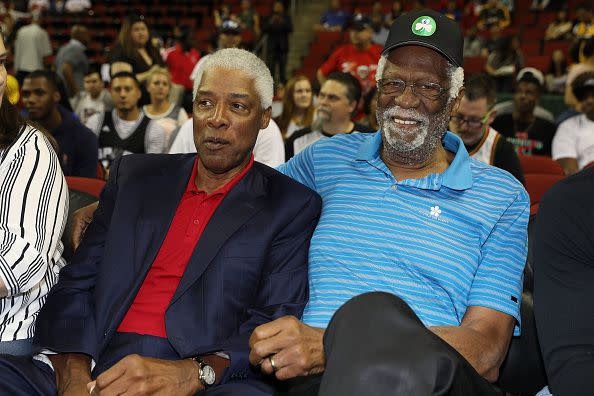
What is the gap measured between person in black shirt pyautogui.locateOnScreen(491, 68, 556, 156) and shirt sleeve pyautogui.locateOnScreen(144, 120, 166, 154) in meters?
2.52

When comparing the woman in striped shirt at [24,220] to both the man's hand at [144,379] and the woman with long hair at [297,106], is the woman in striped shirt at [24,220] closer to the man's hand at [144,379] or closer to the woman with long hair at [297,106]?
the man's hand at [144,379]

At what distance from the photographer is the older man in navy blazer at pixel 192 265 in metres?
2.15

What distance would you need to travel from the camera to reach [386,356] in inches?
54.8

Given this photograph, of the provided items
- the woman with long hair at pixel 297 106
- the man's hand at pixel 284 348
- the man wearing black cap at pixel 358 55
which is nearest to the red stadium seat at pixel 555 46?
the man wearing black cap at pixel 358 55

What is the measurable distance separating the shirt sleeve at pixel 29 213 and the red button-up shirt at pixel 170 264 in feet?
0.93

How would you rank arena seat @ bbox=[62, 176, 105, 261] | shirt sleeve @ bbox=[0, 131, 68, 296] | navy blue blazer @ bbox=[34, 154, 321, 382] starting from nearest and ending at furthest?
shirt sleeve @ bbox=[0, 131, 68, 296] → navy blue blazer @ bbox=[34, 154, 321, 382] → arena seat @ bbox=[62, 176, 105, 261]

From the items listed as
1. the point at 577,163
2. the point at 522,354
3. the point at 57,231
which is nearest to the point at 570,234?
the point at 522,354

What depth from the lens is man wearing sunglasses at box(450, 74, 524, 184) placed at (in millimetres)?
4045

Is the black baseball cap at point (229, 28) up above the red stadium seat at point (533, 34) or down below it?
above

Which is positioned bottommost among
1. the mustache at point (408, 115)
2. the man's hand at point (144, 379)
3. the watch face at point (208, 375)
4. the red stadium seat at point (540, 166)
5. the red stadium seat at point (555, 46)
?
the watch face at point (208, 375)

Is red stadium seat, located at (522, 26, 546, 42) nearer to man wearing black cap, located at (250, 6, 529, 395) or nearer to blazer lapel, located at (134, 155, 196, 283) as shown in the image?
man wearing black cap, located at (250, 6, 529, 395)

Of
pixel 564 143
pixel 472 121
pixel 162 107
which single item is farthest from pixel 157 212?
pixel 564 143

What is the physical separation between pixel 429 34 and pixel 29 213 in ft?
4.15

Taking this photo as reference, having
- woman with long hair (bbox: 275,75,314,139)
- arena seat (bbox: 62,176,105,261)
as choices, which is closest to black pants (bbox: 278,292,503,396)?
arena seat (bbox: 62,176,105,261)
